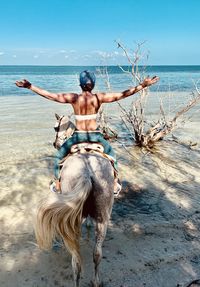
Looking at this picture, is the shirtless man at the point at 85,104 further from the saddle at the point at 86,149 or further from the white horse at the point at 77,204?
the white horse at the point at 77,204

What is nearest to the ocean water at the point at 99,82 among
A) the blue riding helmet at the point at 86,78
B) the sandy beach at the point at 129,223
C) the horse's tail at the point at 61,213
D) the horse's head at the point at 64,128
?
the sandy beach at the point at 129,223

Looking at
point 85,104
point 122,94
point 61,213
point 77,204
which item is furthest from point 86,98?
point 61,213

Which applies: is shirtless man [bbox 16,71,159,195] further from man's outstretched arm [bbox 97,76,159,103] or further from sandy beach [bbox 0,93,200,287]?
sandy beach [bbox 0,93,200,287]

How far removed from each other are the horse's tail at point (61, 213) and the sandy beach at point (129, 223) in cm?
87

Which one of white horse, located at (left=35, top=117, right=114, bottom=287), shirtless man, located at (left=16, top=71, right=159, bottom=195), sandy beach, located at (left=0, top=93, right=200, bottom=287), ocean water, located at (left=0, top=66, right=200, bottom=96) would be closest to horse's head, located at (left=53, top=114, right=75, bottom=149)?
shirtless man, located at (left=16, top=71, right=159, bottom=195)

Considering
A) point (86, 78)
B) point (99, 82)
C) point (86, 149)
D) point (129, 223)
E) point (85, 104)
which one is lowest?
point (99, 82)

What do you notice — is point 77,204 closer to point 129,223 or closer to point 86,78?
point 86,78

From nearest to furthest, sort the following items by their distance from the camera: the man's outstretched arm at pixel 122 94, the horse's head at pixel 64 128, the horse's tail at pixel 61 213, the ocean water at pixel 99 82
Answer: the horse's tail at pixel 61 213
the man's outstretched arm at pixel 122 94
the horse's head at pixel 64 128
the ocean water at pixel 99 82

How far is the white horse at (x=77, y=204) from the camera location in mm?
3457

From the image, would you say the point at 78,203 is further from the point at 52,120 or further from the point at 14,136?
the point at 52,120

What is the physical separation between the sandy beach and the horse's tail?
87 cm

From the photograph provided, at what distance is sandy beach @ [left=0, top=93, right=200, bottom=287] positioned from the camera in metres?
4.25

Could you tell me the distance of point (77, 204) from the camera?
11.4 feet

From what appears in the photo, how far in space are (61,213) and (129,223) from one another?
7.73 feet
